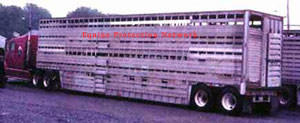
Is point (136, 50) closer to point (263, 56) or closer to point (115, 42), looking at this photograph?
point (115, 42)

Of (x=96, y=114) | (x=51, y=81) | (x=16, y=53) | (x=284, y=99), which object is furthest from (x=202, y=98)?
(x=16, y=53)

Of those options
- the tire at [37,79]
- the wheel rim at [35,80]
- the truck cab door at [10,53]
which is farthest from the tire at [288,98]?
the truck cab door at [10,53]

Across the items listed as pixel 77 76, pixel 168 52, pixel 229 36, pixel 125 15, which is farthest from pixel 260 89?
pixel 77 76

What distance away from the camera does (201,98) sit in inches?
556

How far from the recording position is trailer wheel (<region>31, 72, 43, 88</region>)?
2006cm

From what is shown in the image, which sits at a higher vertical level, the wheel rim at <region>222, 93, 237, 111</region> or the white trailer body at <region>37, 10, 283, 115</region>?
the white trailer body at <region>37, 10, 283, 115</region>

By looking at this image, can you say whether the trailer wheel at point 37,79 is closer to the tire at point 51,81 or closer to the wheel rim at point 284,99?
the tire at point 51,81

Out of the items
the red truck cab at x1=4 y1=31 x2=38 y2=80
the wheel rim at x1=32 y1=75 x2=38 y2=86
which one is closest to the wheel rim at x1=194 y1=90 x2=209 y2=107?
the wheel rim at x1=32 y1=75 x2=38 y2=86

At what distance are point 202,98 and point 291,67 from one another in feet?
14.4

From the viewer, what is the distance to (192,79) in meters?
14.2

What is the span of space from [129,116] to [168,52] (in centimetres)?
429

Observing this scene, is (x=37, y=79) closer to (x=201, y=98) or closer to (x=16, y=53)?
(x=16, y=53)

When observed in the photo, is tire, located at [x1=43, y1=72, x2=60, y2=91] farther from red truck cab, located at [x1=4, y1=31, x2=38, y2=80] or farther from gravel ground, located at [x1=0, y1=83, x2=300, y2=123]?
gravel ground, located at [x1=0, y1=83, x2=300, y2=123]

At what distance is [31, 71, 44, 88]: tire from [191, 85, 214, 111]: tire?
29.4 ft
